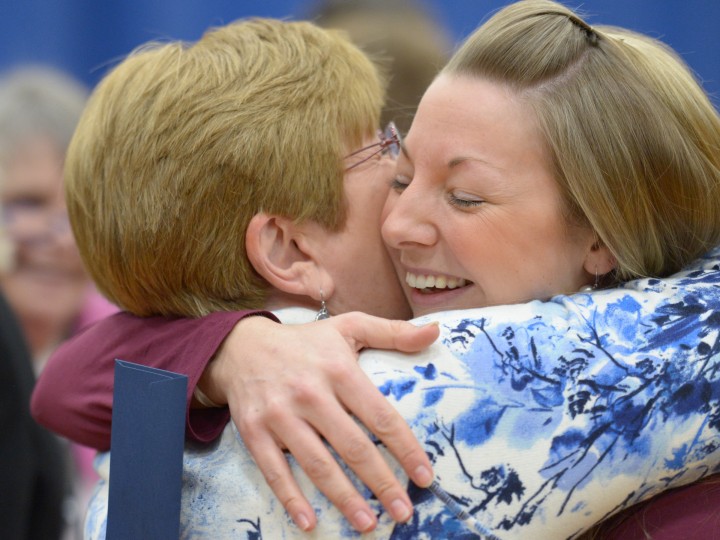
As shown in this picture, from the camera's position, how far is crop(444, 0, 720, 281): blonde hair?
53.0 inches

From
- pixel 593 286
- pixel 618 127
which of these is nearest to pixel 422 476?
pixel 593 286

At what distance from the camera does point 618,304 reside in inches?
49.4

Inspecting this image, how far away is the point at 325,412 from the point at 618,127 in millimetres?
607

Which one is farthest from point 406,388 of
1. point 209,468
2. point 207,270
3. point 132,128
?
point 132,128

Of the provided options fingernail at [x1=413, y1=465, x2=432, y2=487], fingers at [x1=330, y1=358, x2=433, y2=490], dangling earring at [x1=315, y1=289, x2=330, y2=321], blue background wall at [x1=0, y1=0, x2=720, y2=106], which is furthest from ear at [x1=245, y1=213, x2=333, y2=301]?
blue background wall at [x1=0, y1=0, x2=720, y2=106]

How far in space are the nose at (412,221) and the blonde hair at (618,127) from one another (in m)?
0.20

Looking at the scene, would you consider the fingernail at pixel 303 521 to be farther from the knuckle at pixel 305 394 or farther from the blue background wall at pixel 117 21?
the blue background wall at pixel 117 21

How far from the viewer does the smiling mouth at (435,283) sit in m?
1.46

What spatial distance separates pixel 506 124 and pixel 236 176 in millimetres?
423

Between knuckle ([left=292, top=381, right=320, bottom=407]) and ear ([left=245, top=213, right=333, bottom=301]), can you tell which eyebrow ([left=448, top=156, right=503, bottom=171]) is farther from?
knuckle ([left=292, top=381, right=320, bottom=407])

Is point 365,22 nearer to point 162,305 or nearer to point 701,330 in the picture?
point 162,305

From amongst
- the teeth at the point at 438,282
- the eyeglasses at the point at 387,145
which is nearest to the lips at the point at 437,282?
the teeth at the point at 438,282

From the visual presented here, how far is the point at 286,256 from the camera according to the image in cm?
151

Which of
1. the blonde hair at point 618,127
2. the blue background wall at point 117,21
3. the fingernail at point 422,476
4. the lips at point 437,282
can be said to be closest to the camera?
the fingernail at point 422,476
